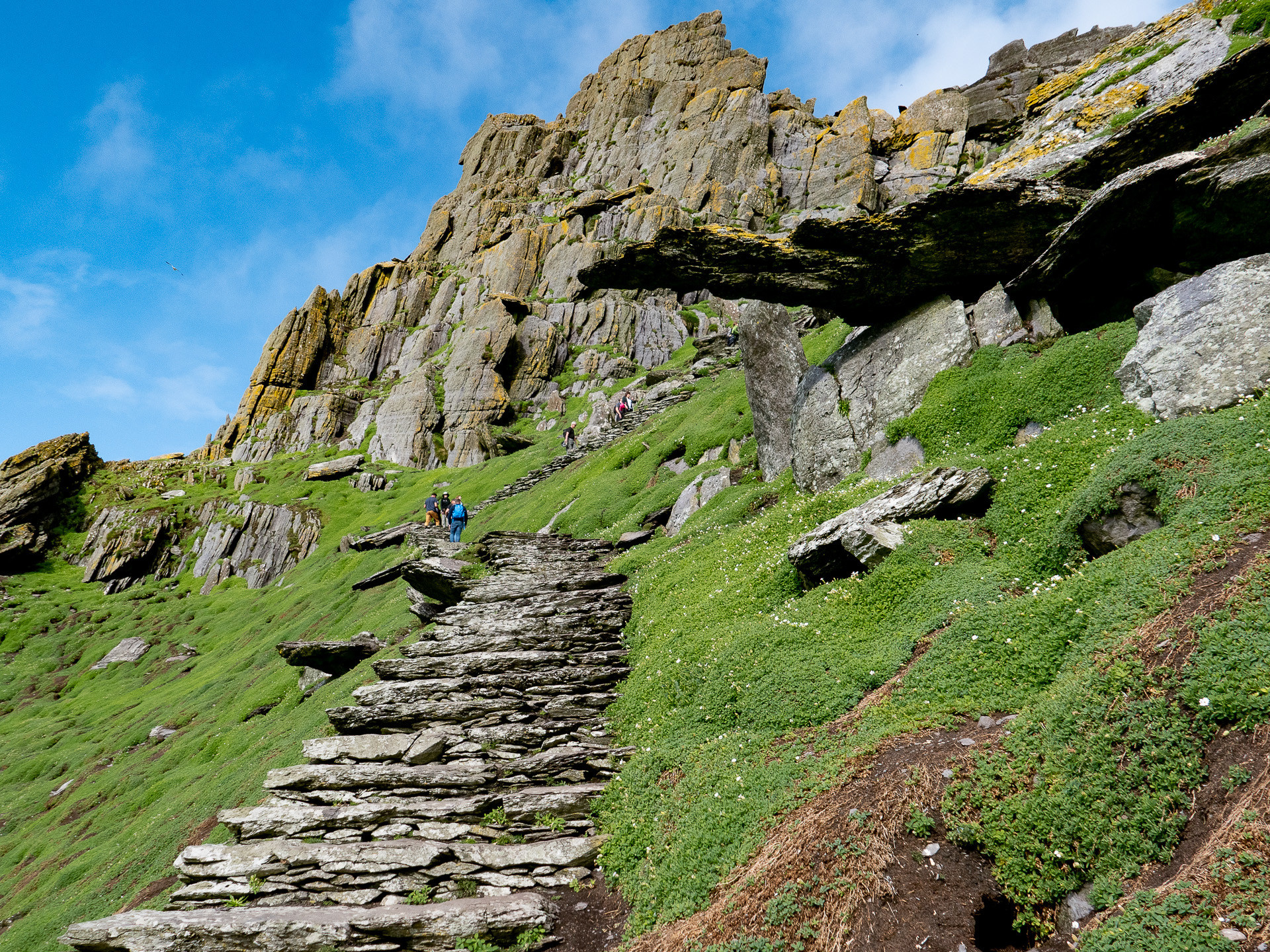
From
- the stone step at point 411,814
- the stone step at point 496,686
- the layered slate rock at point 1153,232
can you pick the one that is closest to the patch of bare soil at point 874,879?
the stone step at point 411,814

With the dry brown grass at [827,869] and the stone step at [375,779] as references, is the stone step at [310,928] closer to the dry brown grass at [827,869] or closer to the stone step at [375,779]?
the dry brown grass at [827,869]

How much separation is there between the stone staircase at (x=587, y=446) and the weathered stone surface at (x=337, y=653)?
1034 inches

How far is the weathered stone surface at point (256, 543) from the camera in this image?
78.9 metres

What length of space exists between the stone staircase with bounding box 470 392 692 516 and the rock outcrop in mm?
84423

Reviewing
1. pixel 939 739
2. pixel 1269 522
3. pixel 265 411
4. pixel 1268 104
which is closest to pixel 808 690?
pixel 939 739

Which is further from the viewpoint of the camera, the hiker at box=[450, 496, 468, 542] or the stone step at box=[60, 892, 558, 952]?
the hiker at box=[450, 496, 468, 542]

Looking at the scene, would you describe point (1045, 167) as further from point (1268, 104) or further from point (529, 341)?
point (529, 341)

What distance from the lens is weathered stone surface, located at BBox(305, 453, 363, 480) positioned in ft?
308

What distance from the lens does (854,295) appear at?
2270 centimetres

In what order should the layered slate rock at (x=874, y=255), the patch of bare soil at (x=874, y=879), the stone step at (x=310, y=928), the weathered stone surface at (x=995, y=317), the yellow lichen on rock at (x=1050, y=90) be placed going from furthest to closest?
the yellow lichen on rock at (x=1050, y=90) → the weathered stone surface at (x=995, y=317) → the layered slate rock at (x=874, y=255) → the stone step at (x=310, y=928) → the patch of bare soil at (x=874, y=879)

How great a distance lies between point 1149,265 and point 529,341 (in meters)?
95.0

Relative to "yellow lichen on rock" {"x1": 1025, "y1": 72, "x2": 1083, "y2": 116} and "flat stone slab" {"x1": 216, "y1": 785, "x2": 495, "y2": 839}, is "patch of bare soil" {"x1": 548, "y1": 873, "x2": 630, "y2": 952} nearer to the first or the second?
"flat stone slab" {"x1": 216, "y1": 785, "x2": 495, "y2": 839}

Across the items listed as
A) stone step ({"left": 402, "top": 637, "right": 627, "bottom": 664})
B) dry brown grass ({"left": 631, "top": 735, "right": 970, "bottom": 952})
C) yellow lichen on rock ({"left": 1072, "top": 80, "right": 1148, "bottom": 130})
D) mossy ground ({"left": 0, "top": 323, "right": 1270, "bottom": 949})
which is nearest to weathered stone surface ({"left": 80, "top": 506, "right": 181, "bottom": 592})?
mossy ground ({"left": 0, "top": 323, "right": 1270, "bottom": 949})

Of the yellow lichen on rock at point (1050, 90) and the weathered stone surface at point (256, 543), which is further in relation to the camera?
the weathered stone surface at point (256, 543)
